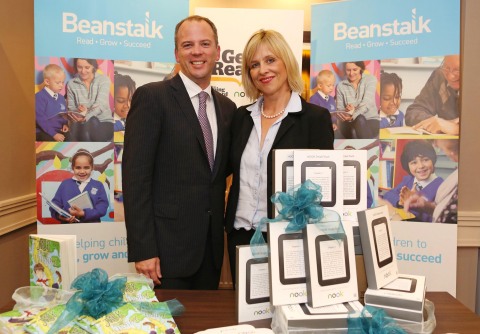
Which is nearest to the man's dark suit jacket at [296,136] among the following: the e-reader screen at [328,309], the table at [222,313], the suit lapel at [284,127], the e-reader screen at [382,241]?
the suit lapel at [284,127]

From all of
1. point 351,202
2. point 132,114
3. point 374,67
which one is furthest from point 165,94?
point 374,67

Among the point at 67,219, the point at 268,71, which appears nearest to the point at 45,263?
the point at 268,71

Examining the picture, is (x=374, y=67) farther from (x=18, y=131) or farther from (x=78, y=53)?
(x=18, y=131)

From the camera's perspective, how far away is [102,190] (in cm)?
293

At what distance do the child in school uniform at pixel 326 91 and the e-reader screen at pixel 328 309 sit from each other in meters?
1.90

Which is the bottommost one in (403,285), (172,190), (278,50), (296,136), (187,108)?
(403,285)

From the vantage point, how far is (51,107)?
279 cm

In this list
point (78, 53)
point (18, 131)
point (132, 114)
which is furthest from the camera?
point (18, 131)

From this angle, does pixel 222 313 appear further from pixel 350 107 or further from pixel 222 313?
pixel 350 107

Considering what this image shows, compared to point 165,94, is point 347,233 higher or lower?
lower

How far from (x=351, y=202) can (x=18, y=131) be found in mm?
2645

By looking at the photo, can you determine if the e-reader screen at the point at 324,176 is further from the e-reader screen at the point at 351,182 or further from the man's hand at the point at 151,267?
the man's hand at the point at 151,267

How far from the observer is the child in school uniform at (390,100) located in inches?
111

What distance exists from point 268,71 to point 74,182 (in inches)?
61.8
